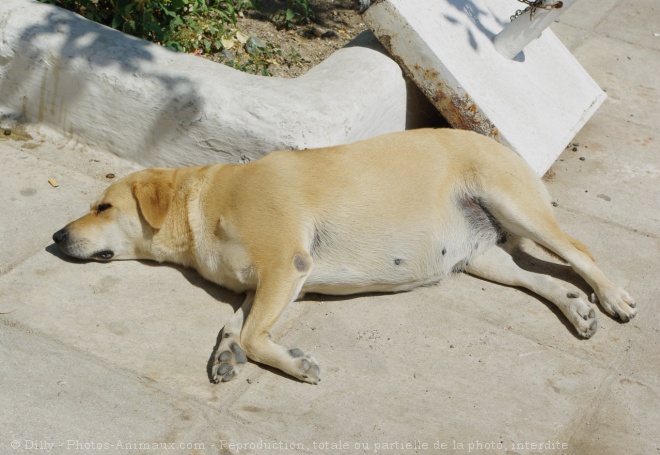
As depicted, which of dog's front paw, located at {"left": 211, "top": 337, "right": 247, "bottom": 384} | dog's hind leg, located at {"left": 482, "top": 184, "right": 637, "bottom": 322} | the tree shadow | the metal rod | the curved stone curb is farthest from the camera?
the tree shadow

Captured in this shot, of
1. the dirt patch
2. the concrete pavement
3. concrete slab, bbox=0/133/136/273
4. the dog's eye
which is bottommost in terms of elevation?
the concrete pavement

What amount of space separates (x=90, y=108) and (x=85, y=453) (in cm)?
283

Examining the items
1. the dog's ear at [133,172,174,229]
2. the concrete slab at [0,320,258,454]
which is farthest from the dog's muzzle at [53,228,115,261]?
the concrete slab at [0,320,258,454]

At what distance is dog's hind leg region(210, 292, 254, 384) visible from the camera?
4.25 m

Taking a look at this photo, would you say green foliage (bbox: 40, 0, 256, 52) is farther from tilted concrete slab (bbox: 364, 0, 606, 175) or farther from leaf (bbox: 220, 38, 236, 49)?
tilted concrete slab (bbox: 364, 0, 606, 175)

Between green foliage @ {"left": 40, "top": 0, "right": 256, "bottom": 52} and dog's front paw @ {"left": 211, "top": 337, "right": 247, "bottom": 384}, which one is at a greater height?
green foliage @ {"left": 40, "top": 0, "right": 256, "bottom": 52}

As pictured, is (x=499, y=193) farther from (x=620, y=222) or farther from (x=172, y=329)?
(x=172, y=329)

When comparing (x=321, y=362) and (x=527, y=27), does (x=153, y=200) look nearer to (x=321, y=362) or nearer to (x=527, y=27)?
(x=321, y=362)

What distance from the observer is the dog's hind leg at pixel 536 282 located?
475cm

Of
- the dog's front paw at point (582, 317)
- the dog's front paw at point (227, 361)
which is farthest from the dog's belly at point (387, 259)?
the dog's front paw at point (582, 317)

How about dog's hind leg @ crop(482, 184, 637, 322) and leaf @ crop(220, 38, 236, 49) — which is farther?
leaf @ crop(220, 38, 236, 49)

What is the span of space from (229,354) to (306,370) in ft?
1.29

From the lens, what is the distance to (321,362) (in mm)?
4438

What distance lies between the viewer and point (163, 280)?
497 cm
